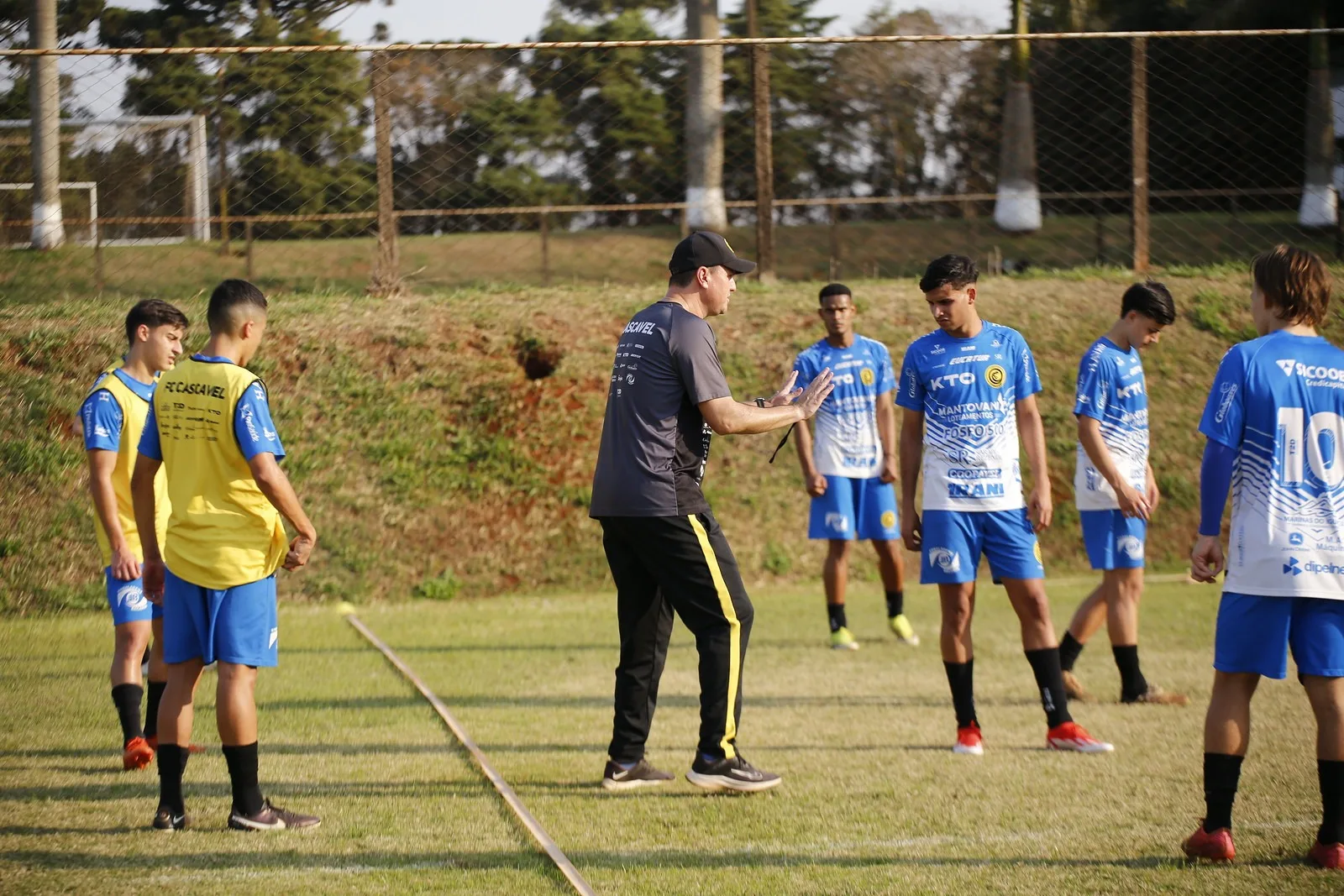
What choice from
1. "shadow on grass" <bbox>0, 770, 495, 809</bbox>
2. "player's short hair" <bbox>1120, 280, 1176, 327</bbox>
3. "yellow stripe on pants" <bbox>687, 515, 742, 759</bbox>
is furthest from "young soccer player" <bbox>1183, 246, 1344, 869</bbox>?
"shadow on grass" <bbox>0, 770, 495, 809</bbox>

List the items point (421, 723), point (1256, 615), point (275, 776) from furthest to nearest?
point (421, 723)
point (275, 776)
point (1256, 615)

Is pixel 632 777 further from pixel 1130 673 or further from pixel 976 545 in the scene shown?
pixel 1130 673

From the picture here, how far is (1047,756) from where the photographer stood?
5625mm

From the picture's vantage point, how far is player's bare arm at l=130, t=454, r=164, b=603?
4766mm

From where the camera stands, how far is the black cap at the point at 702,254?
200 inches

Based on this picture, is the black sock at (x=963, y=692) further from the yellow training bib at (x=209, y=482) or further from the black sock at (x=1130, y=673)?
the yellow training bib at (x=209, y=482)

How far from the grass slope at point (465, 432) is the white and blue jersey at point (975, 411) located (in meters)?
5.84

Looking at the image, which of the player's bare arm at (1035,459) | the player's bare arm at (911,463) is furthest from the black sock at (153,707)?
the player's bare arm at (1035,459)

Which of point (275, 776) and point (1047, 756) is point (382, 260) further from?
point (1047, 756)

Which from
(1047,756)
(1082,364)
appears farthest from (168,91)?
(1047,756)

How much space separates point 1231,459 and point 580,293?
387 inches

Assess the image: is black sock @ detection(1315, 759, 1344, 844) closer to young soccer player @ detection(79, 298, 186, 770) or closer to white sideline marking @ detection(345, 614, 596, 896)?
white sideline marking @ detection(345, 614, 596, 896)

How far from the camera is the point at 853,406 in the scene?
895 centimetres

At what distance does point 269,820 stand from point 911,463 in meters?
3.27
